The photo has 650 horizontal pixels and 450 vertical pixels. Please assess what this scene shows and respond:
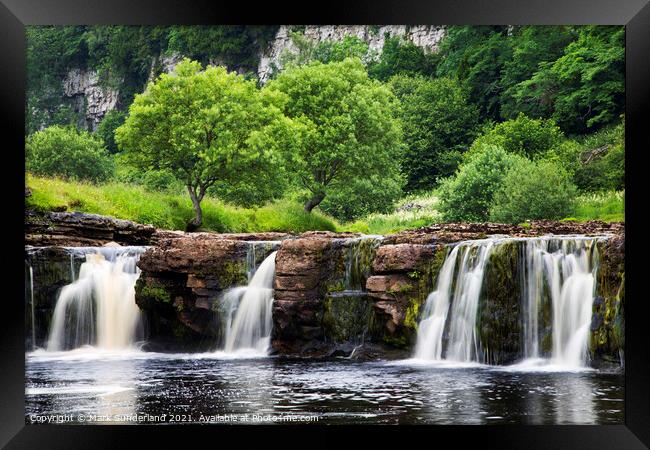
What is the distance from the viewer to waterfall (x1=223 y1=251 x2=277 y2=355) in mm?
13383

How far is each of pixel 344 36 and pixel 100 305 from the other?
22.6 feet

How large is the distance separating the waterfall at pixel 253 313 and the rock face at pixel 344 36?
16.0 ft

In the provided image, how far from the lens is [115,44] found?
51.3 ft

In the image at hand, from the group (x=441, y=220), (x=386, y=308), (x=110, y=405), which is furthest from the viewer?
(x=441, y=220)

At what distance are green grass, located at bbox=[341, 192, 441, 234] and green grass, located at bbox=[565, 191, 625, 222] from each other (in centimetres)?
246

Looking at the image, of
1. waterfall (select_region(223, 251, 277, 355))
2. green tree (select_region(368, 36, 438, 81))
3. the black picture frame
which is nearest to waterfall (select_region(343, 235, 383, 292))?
waterfall (select_region(223, 251, 277, 355))

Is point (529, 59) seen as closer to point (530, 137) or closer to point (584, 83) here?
point (530, 137)

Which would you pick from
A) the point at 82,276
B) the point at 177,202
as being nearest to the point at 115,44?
the point at 177,202

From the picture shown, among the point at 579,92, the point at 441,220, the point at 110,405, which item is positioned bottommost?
the point at 110,405

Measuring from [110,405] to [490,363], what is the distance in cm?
529
